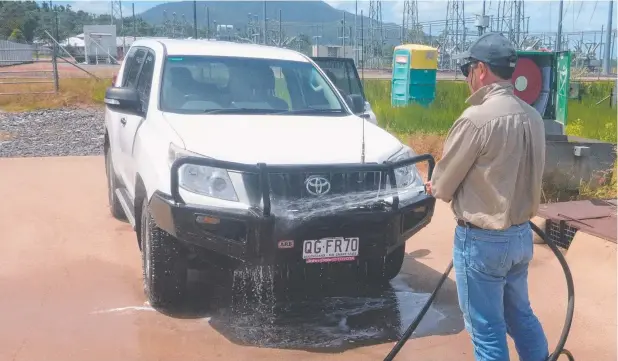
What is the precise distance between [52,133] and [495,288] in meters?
12.6

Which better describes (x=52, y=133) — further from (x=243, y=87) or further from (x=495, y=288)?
(x=495, y=288)

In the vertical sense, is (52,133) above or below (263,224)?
below

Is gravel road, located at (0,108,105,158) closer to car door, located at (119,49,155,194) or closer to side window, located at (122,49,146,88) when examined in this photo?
side window, located at (122,49,146,88)

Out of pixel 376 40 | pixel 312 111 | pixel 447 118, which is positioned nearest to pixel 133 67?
pixel 312 111

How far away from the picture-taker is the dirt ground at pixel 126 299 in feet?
13.7

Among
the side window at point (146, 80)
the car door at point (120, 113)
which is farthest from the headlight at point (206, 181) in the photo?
the car door at point (120, 113)

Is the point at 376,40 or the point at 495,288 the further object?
the point at 376,40

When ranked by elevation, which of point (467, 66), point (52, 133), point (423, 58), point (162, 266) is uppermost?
point (467, 66)

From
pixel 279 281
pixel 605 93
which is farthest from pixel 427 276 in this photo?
pixel 605 93

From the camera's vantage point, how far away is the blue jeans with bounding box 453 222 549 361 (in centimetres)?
313

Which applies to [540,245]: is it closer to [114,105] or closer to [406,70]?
[114,105]

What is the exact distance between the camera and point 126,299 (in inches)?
196

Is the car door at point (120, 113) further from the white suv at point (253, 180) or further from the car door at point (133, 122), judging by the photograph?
the white suv at point (253, 180)

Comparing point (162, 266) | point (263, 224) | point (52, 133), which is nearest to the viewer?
point (263, 224)
